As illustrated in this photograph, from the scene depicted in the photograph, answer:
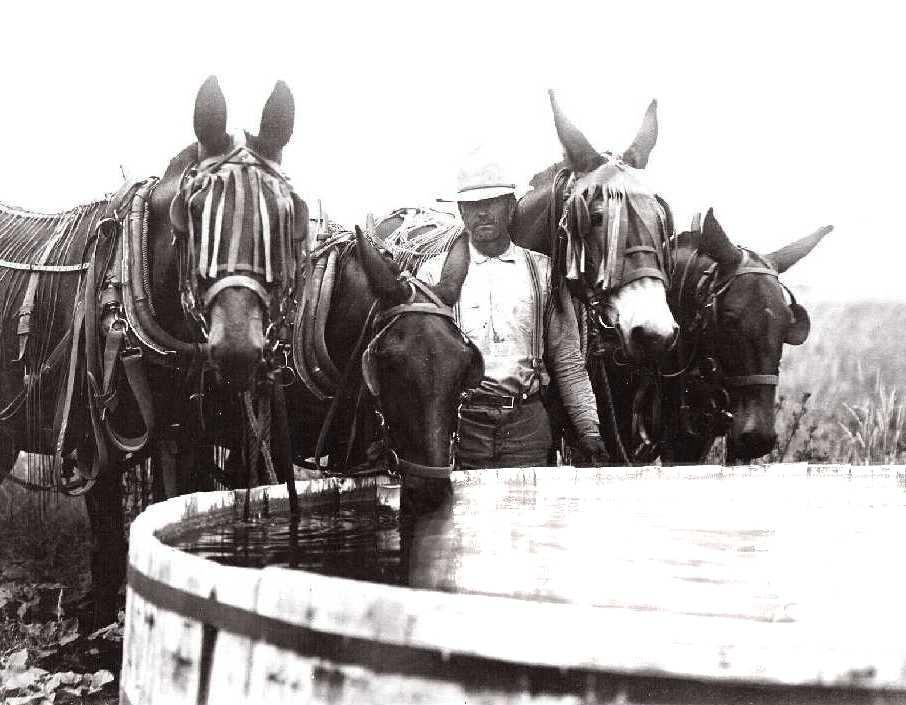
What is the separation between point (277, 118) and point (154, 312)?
34.0 inches

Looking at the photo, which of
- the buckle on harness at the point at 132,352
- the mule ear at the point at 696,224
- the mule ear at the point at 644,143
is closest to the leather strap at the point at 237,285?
the buckle on harness at the point at 132,352

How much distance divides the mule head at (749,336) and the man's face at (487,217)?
1.01 meters

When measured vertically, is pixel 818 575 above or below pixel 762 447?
above

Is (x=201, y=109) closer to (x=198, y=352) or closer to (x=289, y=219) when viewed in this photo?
(x=289, y=219)

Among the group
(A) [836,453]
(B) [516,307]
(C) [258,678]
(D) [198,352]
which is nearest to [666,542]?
(C) [258,678]

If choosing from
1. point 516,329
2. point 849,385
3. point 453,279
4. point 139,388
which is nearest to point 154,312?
point 139,388

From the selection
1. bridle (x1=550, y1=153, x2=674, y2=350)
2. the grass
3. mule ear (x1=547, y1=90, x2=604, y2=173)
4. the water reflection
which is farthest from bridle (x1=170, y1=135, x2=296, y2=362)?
the grass

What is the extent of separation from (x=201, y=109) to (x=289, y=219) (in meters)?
0.49

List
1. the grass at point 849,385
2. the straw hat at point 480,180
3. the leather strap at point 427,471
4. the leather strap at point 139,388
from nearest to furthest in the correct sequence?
the leather strap at point 427,471
the leather strap at point 139,388
the straw hat at point 480,180
the grass at point 849,385

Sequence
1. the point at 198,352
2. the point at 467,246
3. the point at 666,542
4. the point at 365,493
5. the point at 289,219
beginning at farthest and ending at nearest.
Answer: the point at 467,246
the point at 198,352
the point at 289,219
the point at 365,493
the point at 666,542

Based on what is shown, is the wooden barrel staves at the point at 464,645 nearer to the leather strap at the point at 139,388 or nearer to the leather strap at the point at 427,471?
the leather strap at the point at 427,471

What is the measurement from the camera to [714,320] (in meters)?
5.40

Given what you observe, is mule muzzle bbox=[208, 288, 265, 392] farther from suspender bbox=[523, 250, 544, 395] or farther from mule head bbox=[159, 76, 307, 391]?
suspender bbox=[523, 250, 544, 395]

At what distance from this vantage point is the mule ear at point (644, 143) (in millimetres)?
5207
